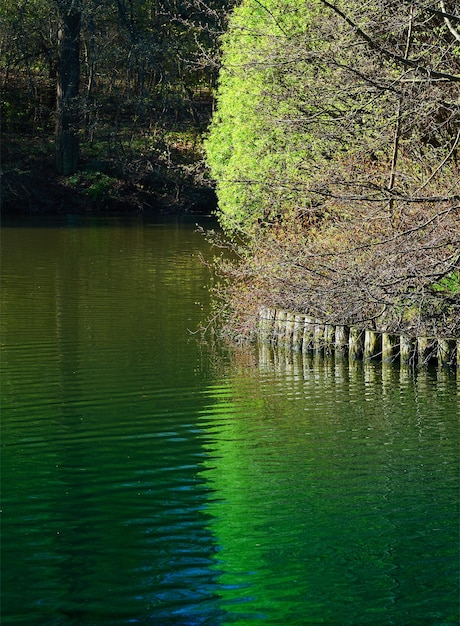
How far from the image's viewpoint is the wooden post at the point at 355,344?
14.3 m

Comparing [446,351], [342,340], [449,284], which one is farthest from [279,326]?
[446,351]

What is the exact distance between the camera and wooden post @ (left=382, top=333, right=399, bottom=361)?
13945 millimetres

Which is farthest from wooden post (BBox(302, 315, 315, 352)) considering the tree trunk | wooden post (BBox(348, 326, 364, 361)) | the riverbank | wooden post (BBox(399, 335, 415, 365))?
the tree trunk

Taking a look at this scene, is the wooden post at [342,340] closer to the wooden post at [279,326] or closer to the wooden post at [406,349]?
the wooden post at [406,349]

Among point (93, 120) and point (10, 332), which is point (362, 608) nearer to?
point (10, 332)

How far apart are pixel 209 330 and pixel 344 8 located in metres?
5.06

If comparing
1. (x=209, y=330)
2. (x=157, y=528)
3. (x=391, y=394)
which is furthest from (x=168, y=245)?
(x=157, y=528)

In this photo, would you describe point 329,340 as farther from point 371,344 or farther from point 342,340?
point 371,344

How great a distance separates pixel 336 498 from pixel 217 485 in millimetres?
935

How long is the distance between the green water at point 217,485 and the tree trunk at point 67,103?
29228mm

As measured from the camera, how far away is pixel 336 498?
26.8ft

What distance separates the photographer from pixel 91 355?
46.6ft

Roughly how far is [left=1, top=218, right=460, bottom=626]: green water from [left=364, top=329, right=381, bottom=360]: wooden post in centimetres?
31

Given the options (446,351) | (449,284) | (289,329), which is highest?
(449,284)
